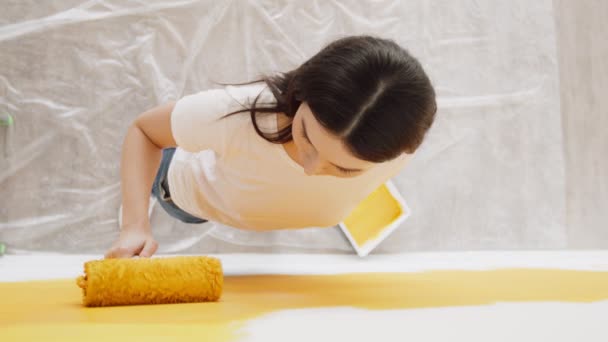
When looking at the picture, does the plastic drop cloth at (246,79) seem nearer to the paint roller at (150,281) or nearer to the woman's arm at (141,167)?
the woman's arm at (141,167)

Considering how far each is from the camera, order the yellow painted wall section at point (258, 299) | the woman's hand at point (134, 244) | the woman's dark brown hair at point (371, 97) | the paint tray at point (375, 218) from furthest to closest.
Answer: the paint tray at point (375, 218) → the woman's hand at point (134, 244) → the woman's dark brown hair at point (371, 97) → the yellow painted wall section at point (258, 299)

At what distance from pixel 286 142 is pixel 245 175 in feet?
0.55

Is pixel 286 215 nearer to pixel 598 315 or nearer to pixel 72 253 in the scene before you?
pixel 598 315

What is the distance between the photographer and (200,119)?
109 cm

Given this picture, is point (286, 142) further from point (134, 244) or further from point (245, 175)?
point (134, 244)

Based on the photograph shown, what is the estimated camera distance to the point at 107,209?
6.50ft

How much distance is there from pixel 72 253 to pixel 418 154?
1.14m

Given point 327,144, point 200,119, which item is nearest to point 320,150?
point 327,144

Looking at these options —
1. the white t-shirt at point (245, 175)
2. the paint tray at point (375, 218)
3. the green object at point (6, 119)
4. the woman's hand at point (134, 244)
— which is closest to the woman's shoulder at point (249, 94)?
the white t-shirt at point (245, 175)

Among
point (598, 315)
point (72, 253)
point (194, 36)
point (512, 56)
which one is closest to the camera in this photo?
point (598, 315)

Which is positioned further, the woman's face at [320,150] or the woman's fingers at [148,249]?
the woman's fingers at [148,249]

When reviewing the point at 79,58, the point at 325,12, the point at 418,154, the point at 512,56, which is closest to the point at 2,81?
the point at 79,58

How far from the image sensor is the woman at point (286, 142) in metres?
0.83

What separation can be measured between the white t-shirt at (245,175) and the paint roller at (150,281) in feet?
0.91
